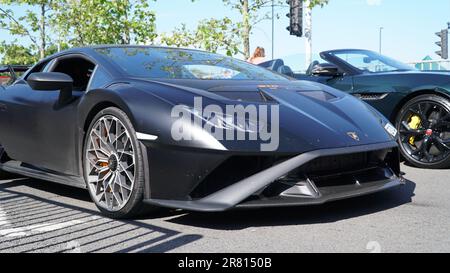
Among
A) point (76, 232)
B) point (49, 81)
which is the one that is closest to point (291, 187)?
point (76, 232)

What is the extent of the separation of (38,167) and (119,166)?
4.26 ft

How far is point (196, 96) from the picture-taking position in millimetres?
3291

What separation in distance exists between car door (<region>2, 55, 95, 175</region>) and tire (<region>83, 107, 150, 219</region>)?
236mm

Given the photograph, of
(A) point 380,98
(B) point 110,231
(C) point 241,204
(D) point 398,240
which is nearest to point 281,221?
(C) point 241,204

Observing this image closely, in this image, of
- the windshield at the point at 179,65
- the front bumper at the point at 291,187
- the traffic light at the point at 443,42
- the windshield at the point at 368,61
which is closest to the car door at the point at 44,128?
the windshield at the point at 179,65

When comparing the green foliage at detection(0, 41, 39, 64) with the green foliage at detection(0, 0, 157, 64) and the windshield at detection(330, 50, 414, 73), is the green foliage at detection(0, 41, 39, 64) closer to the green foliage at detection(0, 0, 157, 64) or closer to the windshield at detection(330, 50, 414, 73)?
the green foliage at detection(0, 0, 157, 64)

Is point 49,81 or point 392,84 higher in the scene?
point 49,81

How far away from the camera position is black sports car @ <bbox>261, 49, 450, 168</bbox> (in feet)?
17.1

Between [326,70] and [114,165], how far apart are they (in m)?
3.12

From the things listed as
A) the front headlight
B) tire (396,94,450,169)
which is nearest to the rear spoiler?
the front headlight

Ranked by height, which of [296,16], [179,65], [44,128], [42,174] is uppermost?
[296,16]

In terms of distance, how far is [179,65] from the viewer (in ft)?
13.3

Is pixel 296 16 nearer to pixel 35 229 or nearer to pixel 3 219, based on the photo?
pixel 3 219
